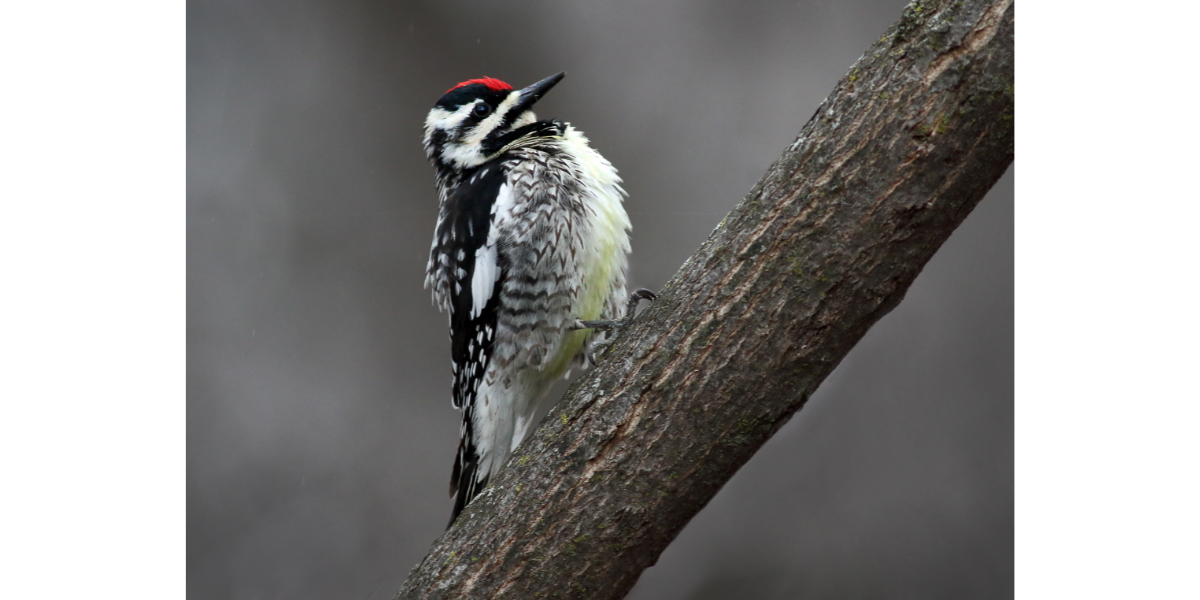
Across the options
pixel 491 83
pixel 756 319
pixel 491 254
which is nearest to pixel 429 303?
pixel 491 254

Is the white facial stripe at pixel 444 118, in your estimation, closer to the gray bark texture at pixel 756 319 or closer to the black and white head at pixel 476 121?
the black and white head at pixel 476 121

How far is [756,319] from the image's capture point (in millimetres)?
1229

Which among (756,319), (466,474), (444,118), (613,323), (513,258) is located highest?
(444,118)

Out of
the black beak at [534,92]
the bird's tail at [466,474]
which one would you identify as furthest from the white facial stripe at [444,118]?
the bird's tail at [466,474]

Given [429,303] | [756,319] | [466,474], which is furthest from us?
[429,303]

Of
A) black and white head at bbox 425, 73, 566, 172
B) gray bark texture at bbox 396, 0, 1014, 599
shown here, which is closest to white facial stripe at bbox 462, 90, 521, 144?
black and white head at bbox 425, 73, 566, 172

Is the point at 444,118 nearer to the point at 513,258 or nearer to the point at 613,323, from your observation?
the point at 513,258

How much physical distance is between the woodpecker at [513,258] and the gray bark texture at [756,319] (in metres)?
0.42

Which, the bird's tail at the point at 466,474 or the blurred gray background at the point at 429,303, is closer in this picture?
the blurred gray background at the point at 429,303

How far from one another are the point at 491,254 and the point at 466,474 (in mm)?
547

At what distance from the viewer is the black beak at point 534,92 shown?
185 cm

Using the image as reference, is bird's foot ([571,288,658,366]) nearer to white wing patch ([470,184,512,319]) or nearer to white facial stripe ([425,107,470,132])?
white wing patch ([470,184,512,319])

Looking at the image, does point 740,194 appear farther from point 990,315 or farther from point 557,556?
point 557,556
